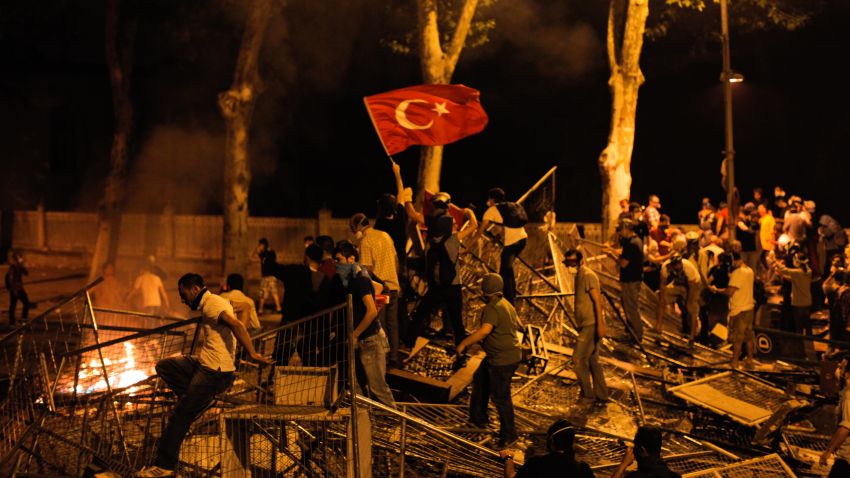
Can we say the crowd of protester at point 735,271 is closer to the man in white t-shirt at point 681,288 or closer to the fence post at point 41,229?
the man in white t-shirt at point 681,288

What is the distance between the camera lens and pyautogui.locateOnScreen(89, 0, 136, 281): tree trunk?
64.1 feet

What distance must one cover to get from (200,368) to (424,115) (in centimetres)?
623

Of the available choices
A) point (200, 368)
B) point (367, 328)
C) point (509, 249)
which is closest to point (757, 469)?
point (367, 328)

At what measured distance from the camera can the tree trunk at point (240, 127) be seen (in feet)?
59.2

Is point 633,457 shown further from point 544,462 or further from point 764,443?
point 764,443

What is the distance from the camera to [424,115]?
11914mm

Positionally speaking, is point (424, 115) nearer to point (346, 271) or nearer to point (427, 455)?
point (346, 271)

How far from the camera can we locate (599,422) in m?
9.59

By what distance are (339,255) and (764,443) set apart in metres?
5.25

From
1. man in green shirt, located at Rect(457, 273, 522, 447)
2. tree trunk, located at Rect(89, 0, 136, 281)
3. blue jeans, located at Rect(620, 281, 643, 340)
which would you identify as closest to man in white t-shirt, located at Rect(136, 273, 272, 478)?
man in green shirt, located at Rect(457, 273, 522, 447)

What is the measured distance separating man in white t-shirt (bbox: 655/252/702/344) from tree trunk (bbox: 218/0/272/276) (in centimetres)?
988

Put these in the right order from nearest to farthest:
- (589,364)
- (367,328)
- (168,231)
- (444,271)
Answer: (367,328) → (444,271) → (589,364) → (168,231)

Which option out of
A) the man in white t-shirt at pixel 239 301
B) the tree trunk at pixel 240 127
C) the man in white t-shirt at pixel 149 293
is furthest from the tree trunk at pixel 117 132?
the man in white t-shirt at pixel 239 301

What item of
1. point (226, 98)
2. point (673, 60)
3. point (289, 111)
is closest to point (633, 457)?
point (226, 98)
